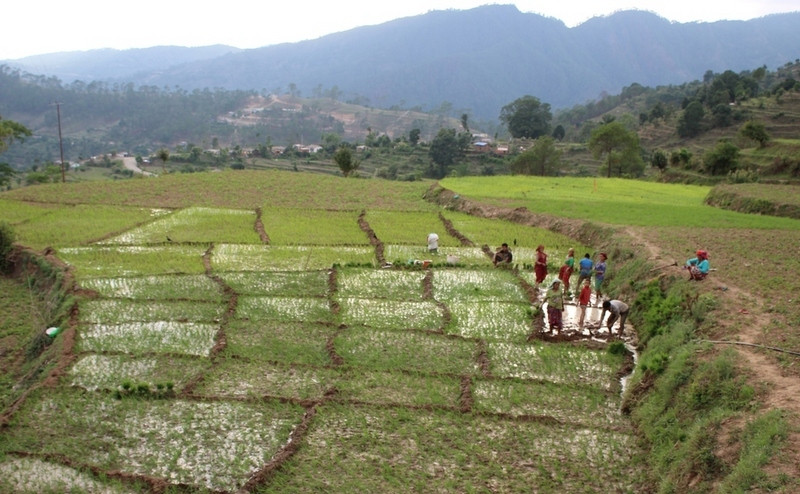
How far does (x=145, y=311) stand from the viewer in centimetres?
1252

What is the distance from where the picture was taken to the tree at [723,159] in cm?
3447

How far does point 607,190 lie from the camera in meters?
28.7

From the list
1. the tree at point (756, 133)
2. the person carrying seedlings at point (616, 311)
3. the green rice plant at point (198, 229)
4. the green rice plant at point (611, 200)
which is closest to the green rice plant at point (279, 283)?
the green rice plant at point (198, 229)

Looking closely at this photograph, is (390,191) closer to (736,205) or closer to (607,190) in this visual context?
(607,190)

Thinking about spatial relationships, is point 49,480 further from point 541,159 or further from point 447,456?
point 541,159

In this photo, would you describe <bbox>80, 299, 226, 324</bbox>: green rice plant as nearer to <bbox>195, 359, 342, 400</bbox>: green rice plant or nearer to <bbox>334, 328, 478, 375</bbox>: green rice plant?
<bbox>195, 359, 342, 400</bbox>: green rice plant

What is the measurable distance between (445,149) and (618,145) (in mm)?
17948

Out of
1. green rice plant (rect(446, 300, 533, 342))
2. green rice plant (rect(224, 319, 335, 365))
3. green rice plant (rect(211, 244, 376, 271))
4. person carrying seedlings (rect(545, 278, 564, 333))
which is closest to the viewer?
green rice plant (rect(224, 319, 335, 365))

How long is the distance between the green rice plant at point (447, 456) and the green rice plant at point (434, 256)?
8155 mm

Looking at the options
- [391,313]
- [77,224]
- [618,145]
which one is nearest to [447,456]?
[391,313]

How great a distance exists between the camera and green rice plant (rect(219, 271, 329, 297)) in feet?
→ 45.8

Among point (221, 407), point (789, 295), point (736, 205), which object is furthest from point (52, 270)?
point (736, 205)

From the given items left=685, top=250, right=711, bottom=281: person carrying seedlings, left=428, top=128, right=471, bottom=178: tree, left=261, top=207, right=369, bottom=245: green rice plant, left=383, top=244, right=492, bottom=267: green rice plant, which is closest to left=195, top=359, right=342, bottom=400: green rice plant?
left=383, top=244, right=492, bottom=267: green rice plant

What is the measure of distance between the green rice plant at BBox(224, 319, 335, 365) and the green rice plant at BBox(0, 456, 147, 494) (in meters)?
3.55
